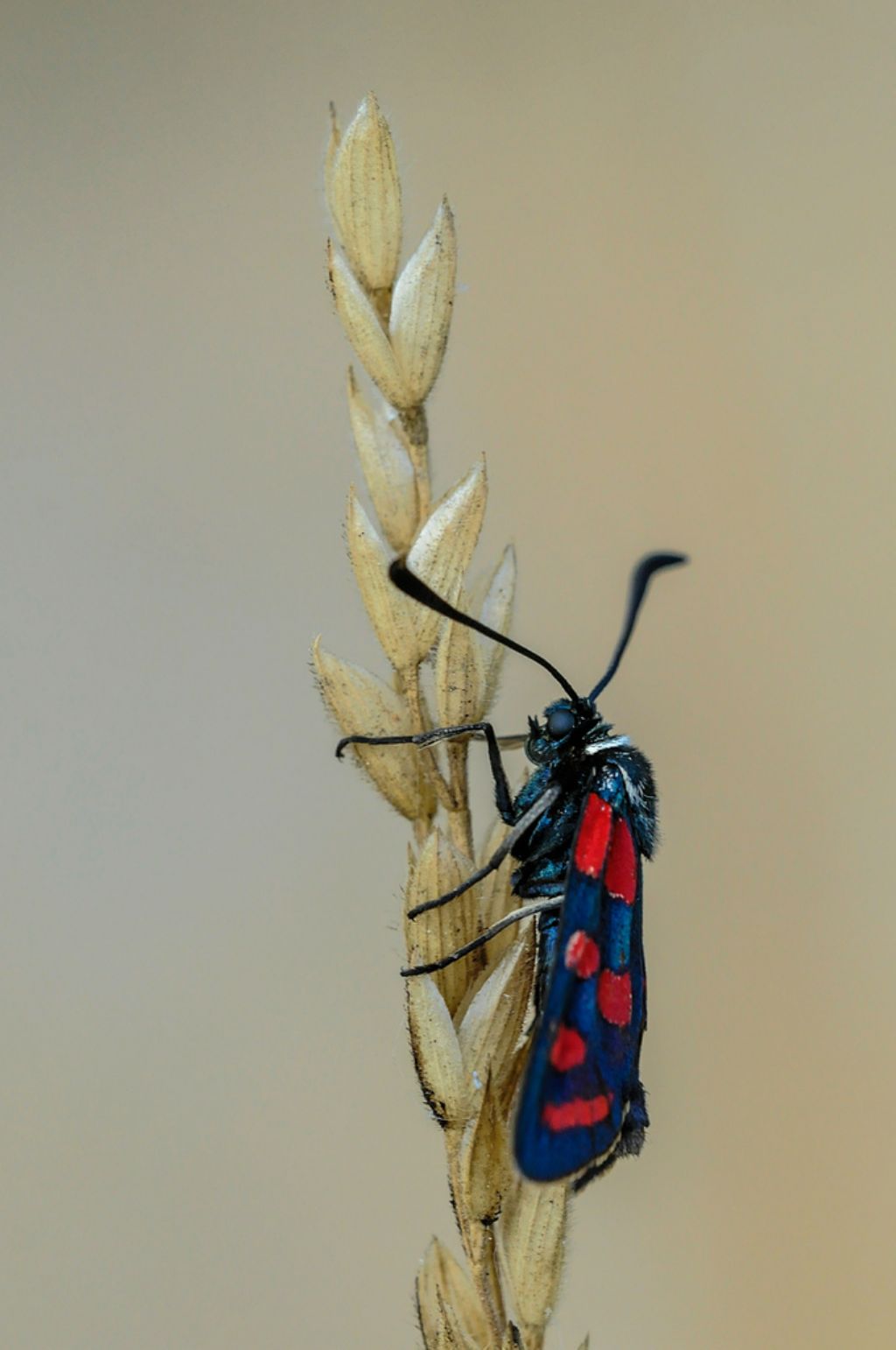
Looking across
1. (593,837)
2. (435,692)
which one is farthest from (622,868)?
(435,692)

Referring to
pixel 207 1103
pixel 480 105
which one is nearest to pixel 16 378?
pixel 480 105

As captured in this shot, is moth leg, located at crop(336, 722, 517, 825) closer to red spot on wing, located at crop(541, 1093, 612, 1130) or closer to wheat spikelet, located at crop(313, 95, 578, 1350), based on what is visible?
wheat spikelet, located at crop(313, 95, 578, 1350)

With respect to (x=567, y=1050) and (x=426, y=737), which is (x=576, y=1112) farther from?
(x=426, y=737)

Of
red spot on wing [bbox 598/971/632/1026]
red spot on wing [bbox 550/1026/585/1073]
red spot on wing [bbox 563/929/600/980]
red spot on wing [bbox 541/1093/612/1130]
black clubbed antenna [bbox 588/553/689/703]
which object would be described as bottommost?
red spot on wing [bbox 541/1093/612/1130]

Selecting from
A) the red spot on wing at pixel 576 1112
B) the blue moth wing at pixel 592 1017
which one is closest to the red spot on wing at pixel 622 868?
the blue moth wing at pixel 592 1017

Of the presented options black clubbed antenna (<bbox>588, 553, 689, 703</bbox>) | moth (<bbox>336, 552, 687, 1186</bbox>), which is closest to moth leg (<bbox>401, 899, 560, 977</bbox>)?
moth (<bbox>336, 552, 687, 1186</bbox>)
